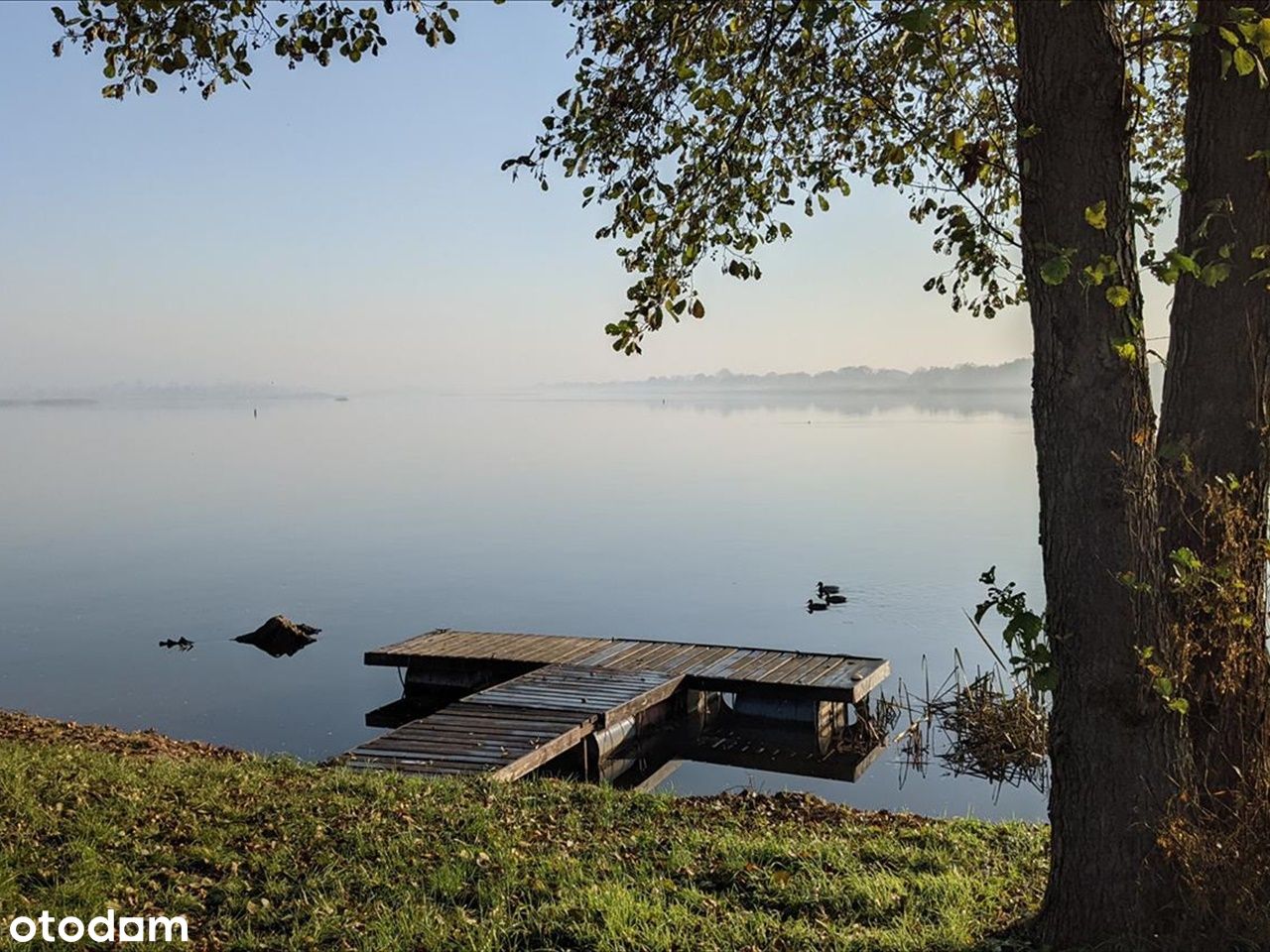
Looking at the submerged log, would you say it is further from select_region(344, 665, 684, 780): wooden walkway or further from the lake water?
select_region(344, 665, 684, 780): wooden walkway

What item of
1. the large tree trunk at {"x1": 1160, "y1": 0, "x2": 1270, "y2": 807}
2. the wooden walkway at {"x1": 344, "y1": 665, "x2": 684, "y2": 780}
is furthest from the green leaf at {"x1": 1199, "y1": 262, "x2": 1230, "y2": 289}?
the wooden walkway at {"x1": 344, "y1": 665, "x2": 684, "y2": 780}

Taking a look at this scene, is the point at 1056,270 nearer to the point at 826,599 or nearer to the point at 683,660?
the point at 683,660

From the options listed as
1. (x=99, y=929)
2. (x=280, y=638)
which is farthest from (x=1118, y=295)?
(x=280, y=638)

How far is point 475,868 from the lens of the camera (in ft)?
22.2

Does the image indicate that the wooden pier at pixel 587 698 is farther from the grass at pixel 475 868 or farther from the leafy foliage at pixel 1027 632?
the leafy foliage at pixel 1027 632

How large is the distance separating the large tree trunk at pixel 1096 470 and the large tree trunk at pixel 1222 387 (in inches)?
15.9

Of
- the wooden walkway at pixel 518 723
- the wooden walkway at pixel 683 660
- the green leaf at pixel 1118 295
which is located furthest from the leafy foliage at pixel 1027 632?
the wooden walkway at pixel 683 660

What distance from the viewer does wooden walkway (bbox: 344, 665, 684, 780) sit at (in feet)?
37.8

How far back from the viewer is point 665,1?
7.11 meters

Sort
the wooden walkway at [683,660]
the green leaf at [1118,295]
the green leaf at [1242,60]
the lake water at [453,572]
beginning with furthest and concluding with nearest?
the lake water at [453,572] < the wooden walkway at [683,660] < the green leaf at [1118,295] < the green leaf at [1242,60]

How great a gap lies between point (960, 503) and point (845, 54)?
42.5 meters

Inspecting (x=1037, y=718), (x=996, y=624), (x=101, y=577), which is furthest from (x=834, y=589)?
(x=101, y=577)

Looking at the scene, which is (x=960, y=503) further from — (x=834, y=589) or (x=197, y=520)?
(x=197, y=520)

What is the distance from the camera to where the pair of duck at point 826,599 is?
27233 millimetres
